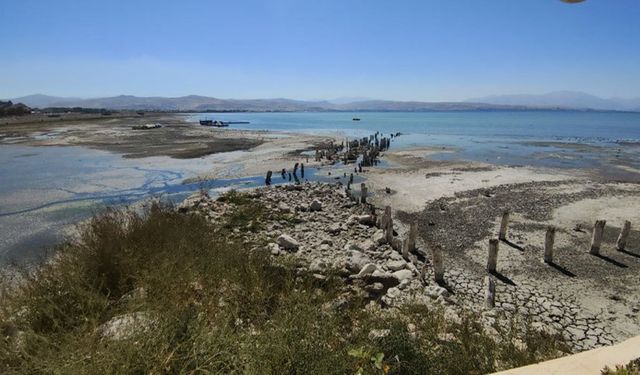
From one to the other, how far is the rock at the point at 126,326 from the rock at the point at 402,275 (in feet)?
24.9

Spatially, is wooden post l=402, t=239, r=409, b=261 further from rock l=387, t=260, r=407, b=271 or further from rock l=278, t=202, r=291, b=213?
rock l=278, t=202, r=291, b=213

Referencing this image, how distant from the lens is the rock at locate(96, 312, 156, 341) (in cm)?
507

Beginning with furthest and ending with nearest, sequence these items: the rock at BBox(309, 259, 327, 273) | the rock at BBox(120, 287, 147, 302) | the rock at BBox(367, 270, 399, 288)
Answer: the rock at BBox(367, 270, 399, 288), the rock at BBox(309, 259, 327, 273), the rock at BBox(120, 287, 147, 302)

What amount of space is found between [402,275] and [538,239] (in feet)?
27.0

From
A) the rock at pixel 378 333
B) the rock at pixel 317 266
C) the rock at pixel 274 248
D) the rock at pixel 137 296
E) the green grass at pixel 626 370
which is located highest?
the green grass at pixel 626 370

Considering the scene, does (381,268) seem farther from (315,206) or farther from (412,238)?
(315,206)

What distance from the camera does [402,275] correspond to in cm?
1152

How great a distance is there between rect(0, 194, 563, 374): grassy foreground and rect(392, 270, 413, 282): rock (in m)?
2.19

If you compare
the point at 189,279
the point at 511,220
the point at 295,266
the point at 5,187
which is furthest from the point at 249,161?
the point at 189,279

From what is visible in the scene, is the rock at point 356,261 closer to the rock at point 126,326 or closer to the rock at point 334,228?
the rock at point 334,228

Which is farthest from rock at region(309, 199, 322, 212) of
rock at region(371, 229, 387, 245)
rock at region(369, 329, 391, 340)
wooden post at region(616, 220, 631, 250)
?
rock at region(369, 329, 391, 340)

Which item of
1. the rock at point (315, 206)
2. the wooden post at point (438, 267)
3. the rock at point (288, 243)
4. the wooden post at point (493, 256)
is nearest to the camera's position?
the wooden post at point (438, 267)

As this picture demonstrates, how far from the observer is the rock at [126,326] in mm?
5074

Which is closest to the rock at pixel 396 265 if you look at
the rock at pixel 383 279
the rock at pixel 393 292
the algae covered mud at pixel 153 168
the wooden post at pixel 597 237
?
the rock at pixel 383 279
